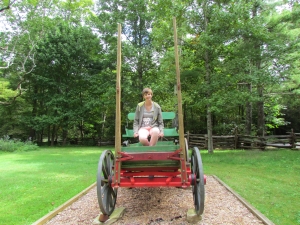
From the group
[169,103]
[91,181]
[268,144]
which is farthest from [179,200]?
[268,144]

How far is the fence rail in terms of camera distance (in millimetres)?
12628

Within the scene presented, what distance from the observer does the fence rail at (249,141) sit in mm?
12628

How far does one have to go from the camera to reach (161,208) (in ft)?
12.9

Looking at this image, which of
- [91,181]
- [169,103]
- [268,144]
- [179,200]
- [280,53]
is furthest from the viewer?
[268,144]

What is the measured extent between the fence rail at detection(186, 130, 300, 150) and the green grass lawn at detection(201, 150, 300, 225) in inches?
153

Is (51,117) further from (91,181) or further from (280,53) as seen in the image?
(280,53)

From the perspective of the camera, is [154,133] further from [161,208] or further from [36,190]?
[36,190]

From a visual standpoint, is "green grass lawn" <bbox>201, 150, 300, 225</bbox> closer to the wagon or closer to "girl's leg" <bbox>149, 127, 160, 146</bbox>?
the wagon

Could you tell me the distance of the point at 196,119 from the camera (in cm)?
2283

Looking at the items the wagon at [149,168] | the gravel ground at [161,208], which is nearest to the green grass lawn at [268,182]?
the gravel ground at [161,208]

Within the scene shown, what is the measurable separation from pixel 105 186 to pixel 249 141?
12.0 metres

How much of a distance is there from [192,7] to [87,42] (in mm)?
11013

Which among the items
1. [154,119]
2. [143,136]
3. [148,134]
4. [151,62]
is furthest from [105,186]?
[151,62]

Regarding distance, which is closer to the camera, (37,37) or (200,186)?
(200,186)
